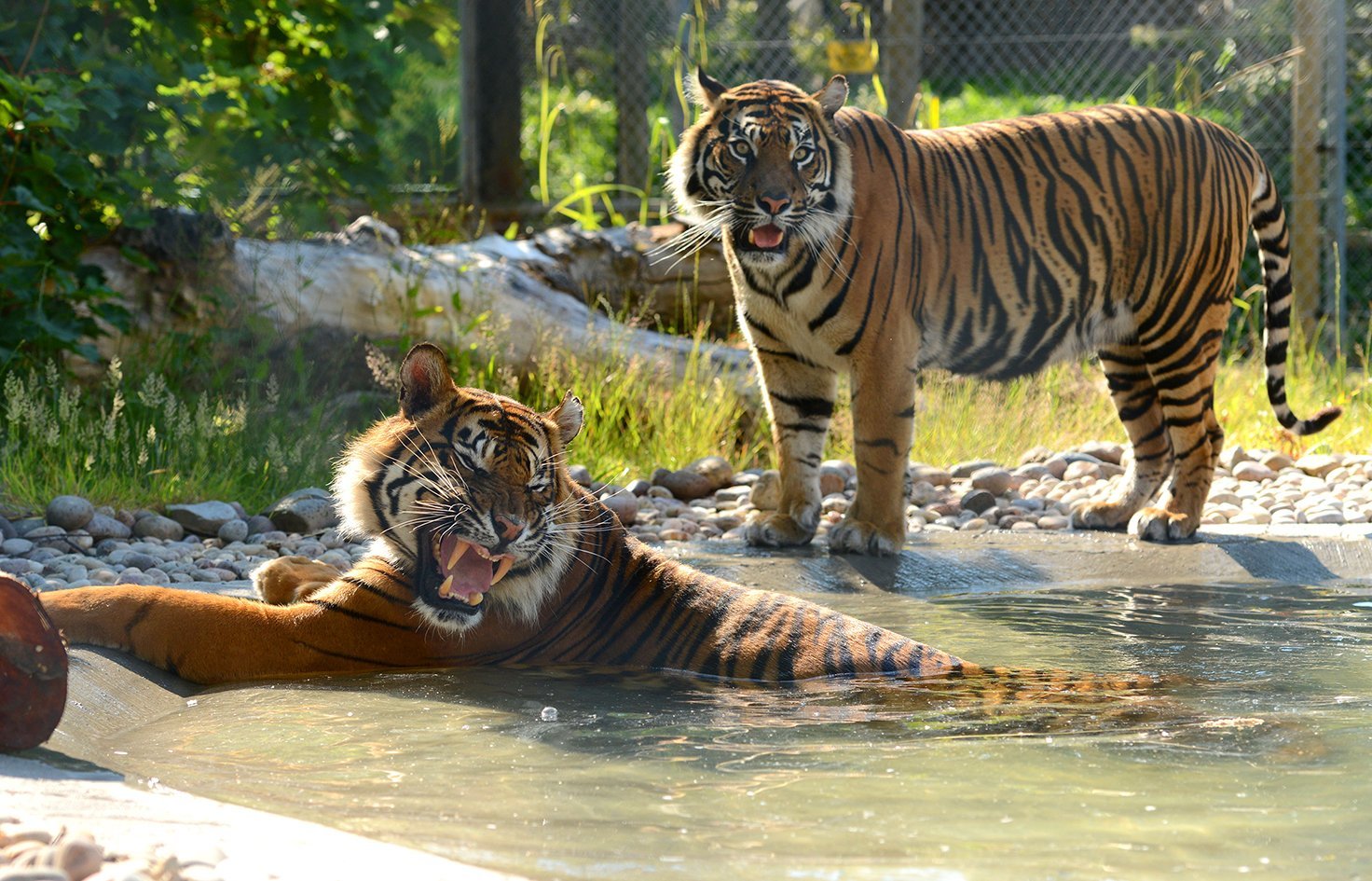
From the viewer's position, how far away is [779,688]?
3625mm

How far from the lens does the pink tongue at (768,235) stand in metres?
5.09

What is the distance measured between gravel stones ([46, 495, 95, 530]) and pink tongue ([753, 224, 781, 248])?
2.52m

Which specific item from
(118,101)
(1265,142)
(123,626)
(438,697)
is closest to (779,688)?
(438,697)

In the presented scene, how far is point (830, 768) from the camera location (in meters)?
2.76

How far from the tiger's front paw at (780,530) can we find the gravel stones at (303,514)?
157 centimetres

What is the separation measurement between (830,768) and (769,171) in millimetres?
2756

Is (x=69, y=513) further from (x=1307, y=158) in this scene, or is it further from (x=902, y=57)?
(x=1307, y=158)

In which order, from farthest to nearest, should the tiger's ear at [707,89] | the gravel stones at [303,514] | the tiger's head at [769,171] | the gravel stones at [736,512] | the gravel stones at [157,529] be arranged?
the gravel stones at [303,514]
the gravel stones at [157,529]
the tiger's ear at [707,89]
the tiger's head at [769,171]
the gravel stones at [736,512]

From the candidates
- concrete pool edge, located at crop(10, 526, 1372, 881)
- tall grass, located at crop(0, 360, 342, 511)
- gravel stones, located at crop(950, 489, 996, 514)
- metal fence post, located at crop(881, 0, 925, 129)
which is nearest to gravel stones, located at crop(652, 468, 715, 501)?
gravel stones, located at crop(950, 489, 996, 514)

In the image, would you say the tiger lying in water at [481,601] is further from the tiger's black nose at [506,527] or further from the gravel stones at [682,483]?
the gravel stones at [682,483]

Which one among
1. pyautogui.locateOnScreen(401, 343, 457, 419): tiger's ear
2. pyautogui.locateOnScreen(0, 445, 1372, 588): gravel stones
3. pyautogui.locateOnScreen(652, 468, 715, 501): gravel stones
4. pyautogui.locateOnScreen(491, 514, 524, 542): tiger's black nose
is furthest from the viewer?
pyautogui.locateOnScreen(652, 468, 715, 501): gravel stones

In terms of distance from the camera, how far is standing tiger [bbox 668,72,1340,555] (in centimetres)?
518

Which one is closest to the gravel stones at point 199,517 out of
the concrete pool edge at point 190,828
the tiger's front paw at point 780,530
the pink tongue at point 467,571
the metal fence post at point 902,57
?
the tiger's front paw at point 780,530

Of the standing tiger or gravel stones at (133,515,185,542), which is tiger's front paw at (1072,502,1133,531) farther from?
gravel stones at (133,515,185,542)
